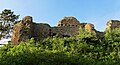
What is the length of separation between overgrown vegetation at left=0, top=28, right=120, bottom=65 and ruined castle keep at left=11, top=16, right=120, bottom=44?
2.19 metres

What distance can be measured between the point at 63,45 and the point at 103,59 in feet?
13.1

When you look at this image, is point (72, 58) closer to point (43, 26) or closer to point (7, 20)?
point (43, 26)

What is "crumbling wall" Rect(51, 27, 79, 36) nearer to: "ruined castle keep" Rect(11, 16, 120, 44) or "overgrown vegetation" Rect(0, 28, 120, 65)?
"ruined castle keep" Rect(11, 16, 120, 44)

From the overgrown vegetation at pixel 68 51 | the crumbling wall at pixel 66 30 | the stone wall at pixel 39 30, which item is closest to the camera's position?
the overgrown vegetation at pixel 68 51

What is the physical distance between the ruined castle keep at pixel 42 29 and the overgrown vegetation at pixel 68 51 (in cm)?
219

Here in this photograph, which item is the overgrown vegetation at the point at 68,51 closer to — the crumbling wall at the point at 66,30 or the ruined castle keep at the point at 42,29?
the ruined castle keep at the point at 42,29

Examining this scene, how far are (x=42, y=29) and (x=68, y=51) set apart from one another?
665cm

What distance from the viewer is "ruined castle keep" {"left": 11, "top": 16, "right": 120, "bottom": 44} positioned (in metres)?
39.5

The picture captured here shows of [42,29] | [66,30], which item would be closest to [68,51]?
[42,29]

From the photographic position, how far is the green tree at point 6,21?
1804 inches

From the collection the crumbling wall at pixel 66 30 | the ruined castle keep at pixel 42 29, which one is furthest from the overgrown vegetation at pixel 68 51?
the crumbling wall at pixel 66 30

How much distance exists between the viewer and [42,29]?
134 ft

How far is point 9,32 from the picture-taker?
4612 cm

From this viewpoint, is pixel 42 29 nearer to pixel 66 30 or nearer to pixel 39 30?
pixel 39 30
